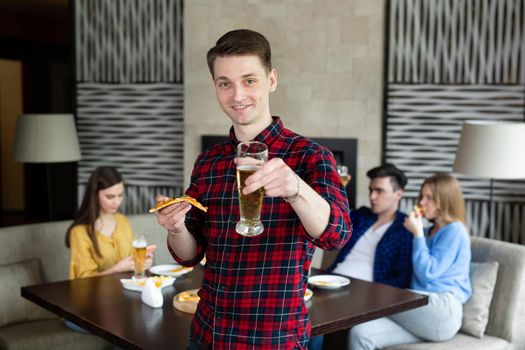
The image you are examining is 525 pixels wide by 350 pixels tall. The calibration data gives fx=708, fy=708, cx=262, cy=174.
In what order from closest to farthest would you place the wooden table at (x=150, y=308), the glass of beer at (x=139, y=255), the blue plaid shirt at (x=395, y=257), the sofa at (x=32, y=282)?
the wooden table at (x=150, y=308) → the glass of beer at (x=139, y=255) → the sofa at (x=32, y=282) → the blue plaid shirt at (x=395, y=257)

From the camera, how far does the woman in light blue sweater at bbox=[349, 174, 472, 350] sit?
338cm

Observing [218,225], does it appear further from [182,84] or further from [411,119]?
[182,84]

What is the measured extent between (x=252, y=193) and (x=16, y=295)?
8.89 feet

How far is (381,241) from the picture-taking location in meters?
3.83

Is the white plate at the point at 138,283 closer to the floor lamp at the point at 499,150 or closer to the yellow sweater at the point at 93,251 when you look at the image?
the yellow sweater at the point at 93,251

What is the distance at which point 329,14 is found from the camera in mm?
5473

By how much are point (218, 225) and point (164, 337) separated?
33.4 inches

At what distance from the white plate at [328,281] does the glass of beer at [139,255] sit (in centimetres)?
78

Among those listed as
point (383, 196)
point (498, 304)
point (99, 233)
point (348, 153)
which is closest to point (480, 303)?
point (498, 304)

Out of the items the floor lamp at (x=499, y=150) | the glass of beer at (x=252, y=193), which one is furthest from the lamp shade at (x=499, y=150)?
the glass of beer at (x=252, y=193)

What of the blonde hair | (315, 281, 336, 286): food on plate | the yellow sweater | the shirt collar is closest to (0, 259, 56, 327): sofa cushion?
the yellow sweater

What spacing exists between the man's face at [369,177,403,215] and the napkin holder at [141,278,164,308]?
1541 millimetres

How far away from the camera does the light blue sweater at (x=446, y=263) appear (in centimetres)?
347

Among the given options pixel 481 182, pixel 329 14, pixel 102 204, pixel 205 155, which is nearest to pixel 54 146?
pixel 102 204
